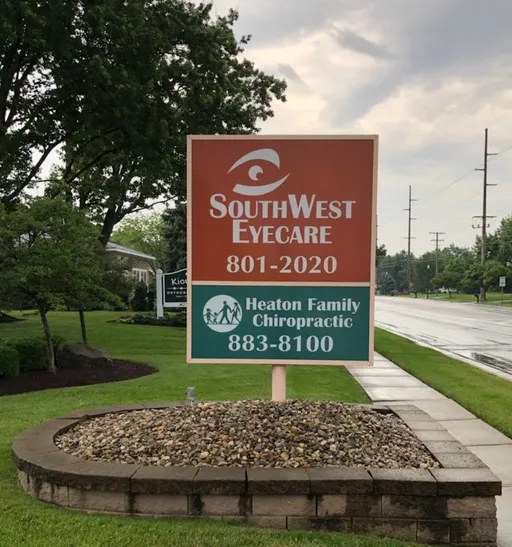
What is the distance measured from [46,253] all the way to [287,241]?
6.51 metres

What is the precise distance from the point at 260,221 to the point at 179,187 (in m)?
16.9

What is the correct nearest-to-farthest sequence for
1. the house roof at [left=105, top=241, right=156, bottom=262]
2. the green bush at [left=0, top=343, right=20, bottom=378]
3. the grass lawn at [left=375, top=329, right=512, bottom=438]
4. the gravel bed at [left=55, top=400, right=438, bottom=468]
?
the gravel bed at [left=55, top=400, right=438, bottom=468] → the grass lawn at [left=375, top=329, right=512, bottom=438] → the green bush at [left=0, top=343, right=20, bottom=378] → the house roof at [left=105, top=241, right=156, bottom=262]

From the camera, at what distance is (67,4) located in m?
12.7

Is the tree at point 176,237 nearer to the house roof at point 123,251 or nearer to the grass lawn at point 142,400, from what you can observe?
the grass lawn at point 142,400

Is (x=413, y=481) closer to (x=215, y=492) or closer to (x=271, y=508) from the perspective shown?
(x=271, y=508)

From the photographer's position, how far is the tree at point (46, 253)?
9523 mm

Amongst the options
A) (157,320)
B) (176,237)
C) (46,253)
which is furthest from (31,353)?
(176,237)

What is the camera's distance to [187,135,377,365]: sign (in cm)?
462

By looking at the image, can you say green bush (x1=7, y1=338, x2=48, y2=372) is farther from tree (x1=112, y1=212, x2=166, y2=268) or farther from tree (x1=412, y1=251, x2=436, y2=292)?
tree (x1=412, y1=251, x2=436, y2=292)

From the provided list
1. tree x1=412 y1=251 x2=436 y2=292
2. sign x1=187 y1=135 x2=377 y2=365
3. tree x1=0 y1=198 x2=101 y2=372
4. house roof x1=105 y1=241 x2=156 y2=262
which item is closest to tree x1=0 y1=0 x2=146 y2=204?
tree x1=0 y1=198 x2=101 y2=372

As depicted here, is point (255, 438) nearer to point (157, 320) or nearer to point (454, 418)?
point (454, 418)

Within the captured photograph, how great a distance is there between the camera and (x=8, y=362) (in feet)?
32.5

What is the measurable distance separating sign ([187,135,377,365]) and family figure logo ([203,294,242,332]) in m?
0.02

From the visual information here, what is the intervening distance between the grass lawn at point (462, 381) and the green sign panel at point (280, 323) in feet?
9.46
